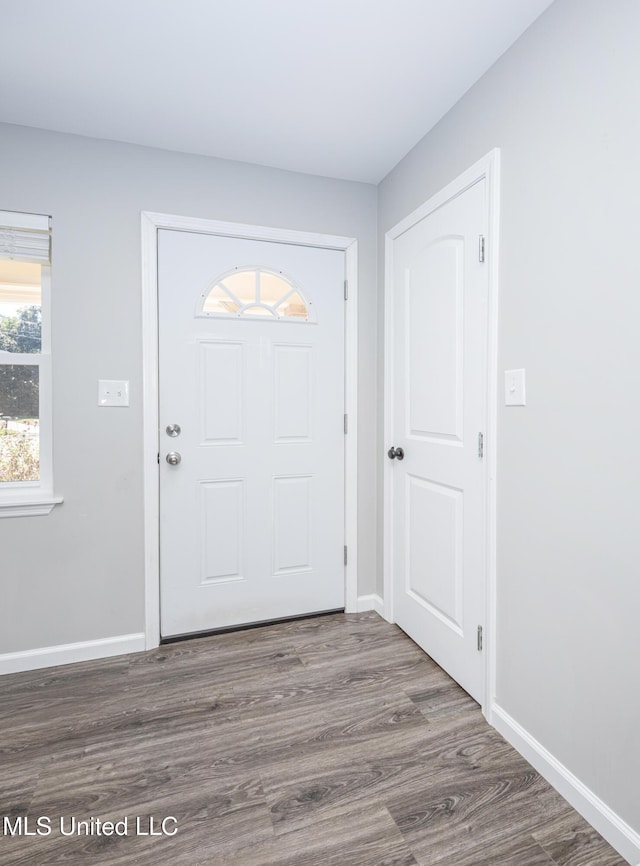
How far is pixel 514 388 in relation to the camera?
5.10ft

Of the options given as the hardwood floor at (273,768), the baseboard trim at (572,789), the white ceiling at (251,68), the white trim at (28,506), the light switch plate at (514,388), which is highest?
the white ceiling at (251,68)

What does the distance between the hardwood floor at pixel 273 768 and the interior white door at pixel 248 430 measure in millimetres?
389

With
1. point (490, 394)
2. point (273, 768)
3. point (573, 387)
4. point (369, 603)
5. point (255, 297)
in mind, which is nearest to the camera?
point (573, 387)

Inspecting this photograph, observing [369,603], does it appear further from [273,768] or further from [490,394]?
[490,394]

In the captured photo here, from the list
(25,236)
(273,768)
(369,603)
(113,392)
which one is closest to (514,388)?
(273,768)

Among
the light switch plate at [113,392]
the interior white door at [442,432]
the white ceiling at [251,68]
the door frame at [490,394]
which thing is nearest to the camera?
the white ceiling at [251,68]

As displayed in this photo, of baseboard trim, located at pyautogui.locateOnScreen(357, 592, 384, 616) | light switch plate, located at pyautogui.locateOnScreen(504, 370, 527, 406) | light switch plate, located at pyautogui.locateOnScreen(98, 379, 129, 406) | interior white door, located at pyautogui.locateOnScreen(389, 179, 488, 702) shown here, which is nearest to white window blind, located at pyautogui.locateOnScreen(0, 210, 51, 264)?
light switch plate, located at pyautogui.locateOnScreen(98, 379, 129, 406)

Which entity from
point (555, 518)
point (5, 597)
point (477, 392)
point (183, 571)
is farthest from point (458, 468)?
point (5, 597)

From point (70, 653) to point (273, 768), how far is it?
1.18 meters

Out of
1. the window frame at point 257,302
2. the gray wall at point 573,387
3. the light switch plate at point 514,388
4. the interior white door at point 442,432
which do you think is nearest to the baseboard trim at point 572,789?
the gray wall at point 573,387

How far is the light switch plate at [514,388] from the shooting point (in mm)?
1520

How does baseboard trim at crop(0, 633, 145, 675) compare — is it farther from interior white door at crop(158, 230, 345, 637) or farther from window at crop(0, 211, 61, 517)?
window at crop(0, 211, 61, 517)

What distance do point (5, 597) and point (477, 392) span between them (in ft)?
7.22

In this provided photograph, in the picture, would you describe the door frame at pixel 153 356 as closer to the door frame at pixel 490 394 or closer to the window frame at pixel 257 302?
the window frame at pixel 257 302
